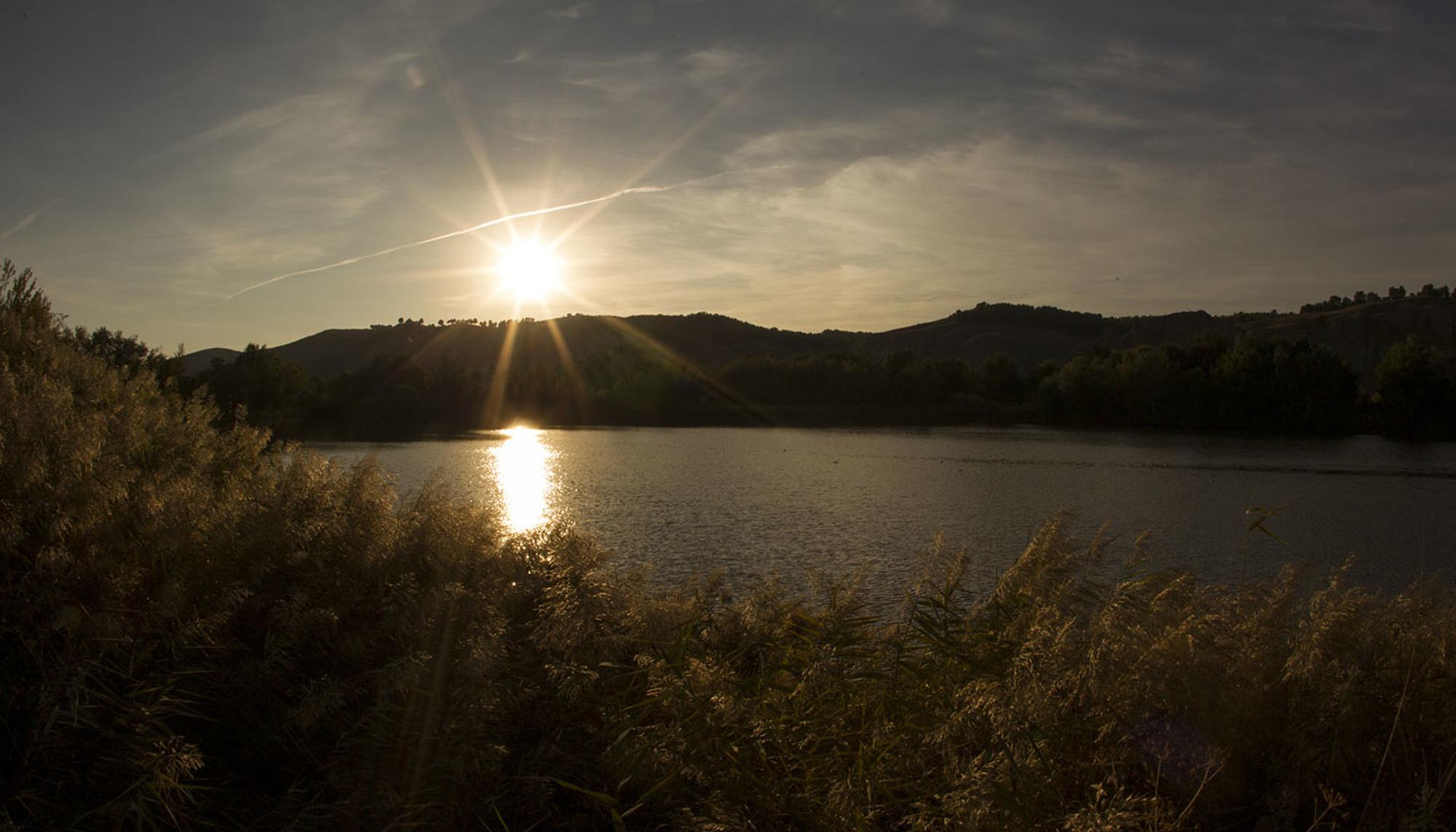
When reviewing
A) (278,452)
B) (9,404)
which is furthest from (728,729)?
(278,452)

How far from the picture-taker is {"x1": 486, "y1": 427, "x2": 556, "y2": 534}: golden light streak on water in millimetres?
26062

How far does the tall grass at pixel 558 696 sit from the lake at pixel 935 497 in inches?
57.2

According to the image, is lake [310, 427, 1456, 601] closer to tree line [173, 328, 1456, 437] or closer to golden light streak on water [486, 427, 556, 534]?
golden light streak on water [486, 427, 556, 534]

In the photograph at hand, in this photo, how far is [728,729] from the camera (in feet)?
14.6

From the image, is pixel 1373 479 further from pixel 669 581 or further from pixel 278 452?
pixel 278 452

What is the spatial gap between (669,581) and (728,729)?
11.8m

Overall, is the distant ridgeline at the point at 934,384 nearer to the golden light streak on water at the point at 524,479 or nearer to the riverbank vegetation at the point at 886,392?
the riverbank vegetation at the point at 886,392

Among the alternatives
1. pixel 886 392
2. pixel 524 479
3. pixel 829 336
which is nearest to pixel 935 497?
pixel 524 479

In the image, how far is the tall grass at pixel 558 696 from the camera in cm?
370

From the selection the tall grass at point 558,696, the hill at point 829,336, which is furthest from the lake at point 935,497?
the hill at point 829,336

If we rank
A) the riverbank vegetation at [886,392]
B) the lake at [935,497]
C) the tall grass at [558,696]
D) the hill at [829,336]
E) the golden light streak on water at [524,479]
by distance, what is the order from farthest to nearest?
the hill at [829,336]
the riverbank vegetation at [886,392]
the golden light streak on water at [524,479]
the lake at [935,497]
the tall grass at [558,696]

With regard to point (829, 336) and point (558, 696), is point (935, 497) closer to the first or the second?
point (558, 696)

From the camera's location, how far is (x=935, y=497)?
31.5m

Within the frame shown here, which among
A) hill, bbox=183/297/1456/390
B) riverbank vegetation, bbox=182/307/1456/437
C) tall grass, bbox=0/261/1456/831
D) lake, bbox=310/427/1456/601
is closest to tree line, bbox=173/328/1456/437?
riverbank vegetation, bbox=182/307/1456/437
